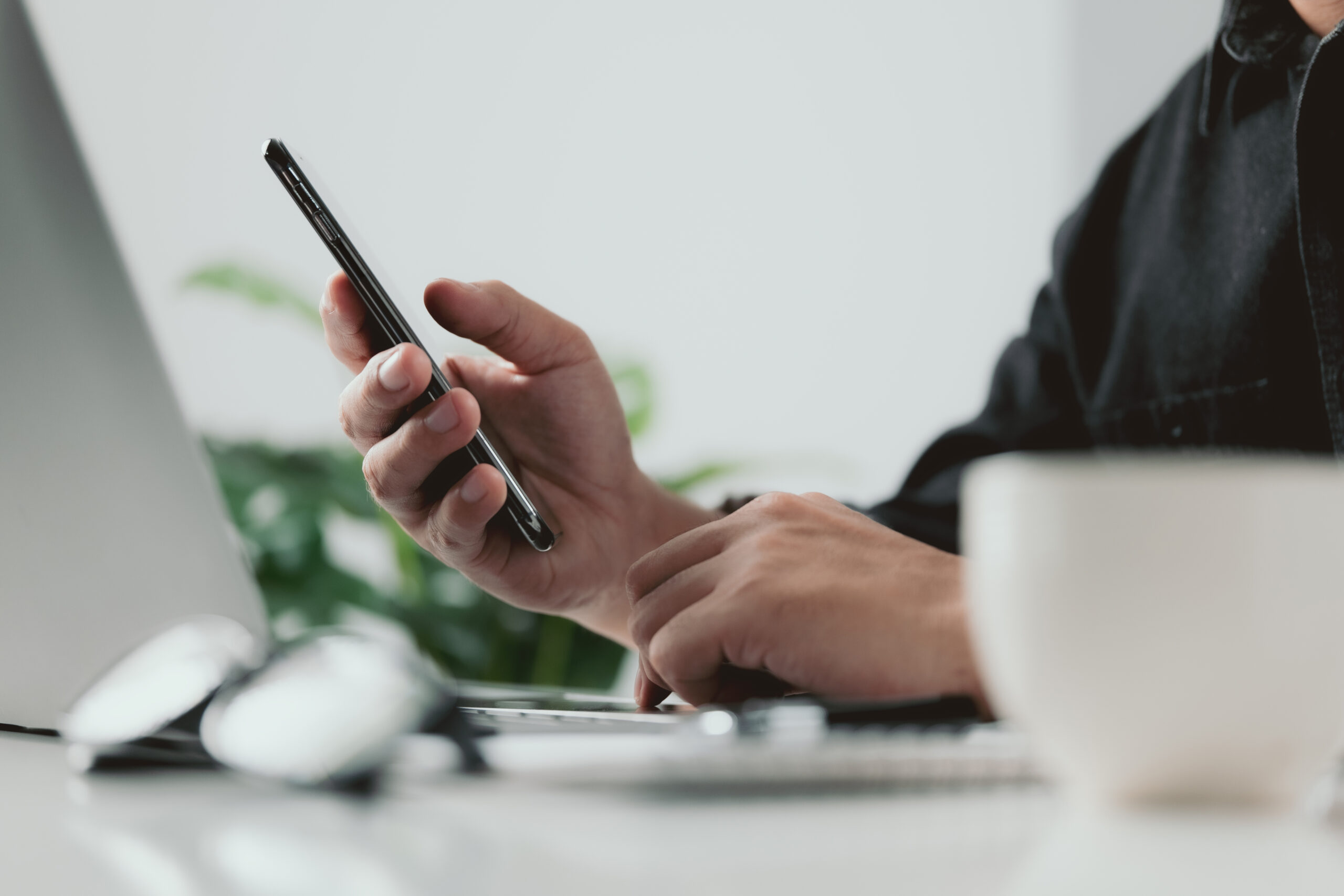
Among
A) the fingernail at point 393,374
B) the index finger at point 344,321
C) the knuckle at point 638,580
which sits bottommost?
the knuckle at point 638,580

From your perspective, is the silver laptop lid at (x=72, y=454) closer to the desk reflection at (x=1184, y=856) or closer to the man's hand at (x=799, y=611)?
the man's hand at (x=799, y=611)

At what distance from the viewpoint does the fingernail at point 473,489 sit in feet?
1.71

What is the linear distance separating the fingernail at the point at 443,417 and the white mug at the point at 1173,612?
332 millimetres

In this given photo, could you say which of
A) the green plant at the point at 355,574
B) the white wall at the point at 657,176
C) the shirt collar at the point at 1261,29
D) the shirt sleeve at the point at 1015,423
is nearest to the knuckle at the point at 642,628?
the shirt sleeve at the point at 1015,423

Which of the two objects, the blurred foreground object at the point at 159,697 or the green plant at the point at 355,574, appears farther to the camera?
the green plant at the point at 355,574

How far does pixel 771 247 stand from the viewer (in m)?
1.80

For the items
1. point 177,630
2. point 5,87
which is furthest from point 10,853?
point 5,87

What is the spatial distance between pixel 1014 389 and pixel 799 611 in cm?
56

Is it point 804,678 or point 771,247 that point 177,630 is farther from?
point 771,247

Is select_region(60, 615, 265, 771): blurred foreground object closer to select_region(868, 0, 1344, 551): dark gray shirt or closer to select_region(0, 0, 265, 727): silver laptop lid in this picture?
select_region(0, 0, 265, 727): silver laptop lid

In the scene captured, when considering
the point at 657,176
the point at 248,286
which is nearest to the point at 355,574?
the point at 248,286

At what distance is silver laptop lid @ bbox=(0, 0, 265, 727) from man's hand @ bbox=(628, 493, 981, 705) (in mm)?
195

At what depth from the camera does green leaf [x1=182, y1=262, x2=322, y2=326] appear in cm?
142

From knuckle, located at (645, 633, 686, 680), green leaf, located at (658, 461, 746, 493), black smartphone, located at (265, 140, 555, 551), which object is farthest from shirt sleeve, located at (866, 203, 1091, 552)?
green leaf, located at (658, 461, 746, 493)
